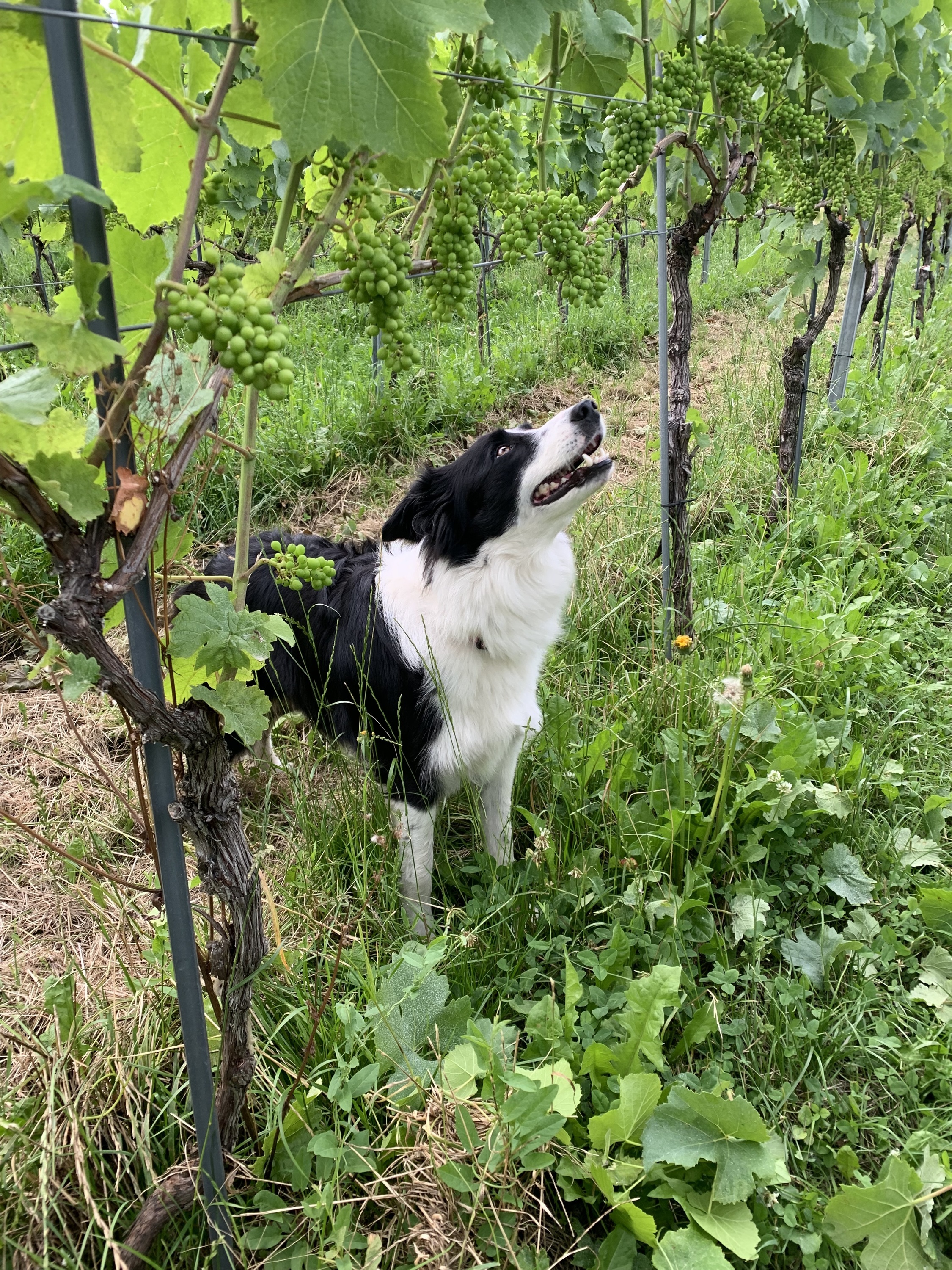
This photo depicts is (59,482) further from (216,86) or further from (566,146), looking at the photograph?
(566,146)

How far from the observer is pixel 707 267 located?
38.2 ft

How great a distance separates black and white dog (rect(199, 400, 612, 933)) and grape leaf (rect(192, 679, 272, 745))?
114cm

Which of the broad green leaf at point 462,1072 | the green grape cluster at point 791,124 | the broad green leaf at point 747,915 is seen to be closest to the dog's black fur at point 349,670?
the broad green leaf at point 462,1072

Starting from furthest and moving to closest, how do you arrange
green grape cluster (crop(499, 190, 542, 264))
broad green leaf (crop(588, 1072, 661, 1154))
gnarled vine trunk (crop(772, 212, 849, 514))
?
gnarled vine trunk (crop(772, 212, 849, 514)) → broad green leaf (crop(588, 1072, 661, 1154)) → green grape cluster (crop(499, 190, 542, 264))

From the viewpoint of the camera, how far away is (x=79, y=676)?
90 centimetres

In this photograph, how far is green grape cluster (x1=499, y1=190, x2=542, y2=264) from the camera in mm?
1239

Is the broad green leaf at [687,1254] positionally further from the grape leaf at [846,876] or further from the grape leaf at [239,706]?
the grape leaf at [239,706]

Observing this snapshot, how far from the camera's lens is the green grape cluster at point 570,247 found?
4.20 feet

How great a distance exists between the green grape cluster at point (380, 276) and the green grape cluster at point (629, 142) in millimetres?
1080

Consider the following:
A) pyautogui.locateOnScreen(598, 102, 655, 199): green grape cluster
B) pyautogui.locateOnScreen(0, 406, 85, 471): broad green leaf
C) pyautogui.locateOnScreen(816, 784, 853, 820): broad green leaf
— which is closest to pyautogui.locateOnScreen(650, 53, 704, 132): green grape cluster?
pyautogui.locateOnScreen(598, 102, 655, 199): green grape cluster

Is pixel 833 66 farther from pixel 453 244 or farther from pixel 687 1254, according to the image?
pixel 687 1254

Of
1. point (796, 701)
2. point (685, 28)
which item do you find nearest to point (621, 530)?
point (796, 701)

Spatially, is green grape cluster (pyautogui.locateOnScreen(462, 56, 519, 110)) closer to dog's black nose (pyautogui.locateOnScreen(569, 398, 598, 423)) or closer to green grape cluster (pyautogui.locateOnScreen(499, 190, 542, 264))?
green grape cluster (pyautogui.locateOnScreen(499, 190, 542, 264))

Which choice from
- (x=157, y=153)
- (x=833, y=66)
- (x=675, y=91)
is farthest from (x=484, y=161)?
(x=833, y=66)
